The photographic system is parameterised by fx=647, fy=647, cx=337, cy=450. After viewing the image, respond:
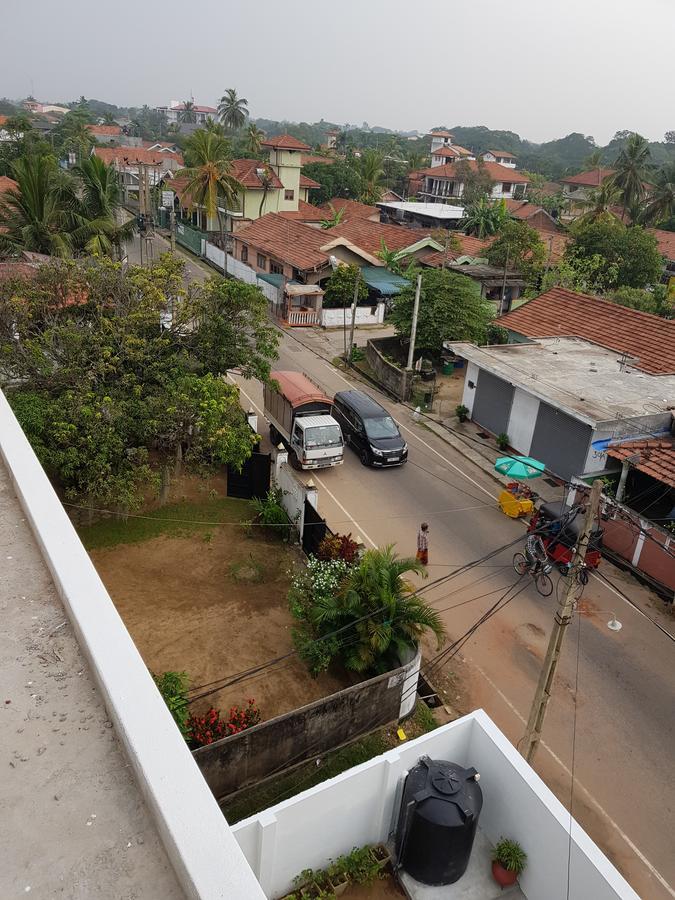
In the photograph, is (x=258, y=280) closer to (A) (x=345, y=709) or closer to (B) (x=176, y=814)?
(A) (x=345, y=709)

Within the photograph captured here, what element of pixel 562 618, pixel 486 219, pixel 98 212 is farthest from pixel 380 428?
pixel 486 219

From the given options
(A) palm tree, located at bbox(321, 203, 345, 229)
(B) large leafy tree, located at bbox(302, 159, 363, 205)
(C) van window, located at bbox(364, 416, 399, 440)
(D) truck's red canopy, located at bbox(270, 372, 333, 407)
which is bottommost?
(C) van window, located at bbox(364, 416, 399, 440)

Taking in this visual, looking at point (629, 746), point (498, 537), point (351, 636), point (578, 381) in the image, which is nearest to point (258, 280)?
point (578, 381)

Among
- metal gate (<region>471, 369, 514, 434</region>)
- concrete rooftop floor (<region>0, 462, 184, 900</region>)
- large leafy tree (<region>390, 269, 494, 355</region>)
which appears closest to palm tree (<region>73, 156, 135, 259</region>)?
large leafy tree (<region>390, 269, 494, 355</region>)

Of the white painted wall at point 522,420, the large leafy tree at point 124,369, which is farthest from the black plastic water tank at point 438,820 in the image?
the white painted wall at point 522,420

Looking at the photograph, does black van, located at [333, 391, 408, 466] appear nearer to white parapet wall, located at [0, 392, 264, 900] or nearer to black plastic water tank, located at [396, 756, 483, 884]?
black plastic water tank, located at [396, 756, 483, 884]

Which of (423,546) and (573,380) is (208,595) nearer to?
(423,546)
